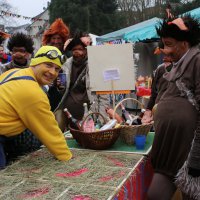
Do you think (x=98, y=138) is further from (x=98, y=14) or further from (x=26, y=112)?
(x=98, y=14)

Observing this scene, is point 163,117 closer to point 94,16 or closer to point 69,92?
point 69,92

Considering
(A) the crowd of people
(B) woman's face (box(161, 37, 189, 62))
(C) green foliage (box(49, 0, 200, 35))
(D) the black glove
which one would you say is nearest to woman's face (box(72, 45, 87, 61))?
(A) the crowd of people

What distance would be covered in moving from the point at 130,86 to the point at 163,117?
1.08m

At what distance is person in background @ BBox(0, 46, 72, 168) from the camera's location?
6.72ft

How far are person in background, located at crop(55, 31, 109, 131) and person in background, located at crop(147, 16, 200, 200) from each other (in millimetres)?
1372

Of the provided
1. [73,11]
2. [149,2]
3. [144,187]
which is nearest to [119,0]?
[149,2]

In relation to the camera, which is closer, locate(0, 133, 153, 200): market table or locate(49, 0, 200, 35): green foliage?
locate(0, 133, 153, 200): market table

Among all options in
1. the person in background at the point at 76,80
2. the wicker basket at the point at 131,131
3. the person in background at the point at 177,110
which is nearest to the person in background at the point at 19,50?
the person in background at the point at 76,80

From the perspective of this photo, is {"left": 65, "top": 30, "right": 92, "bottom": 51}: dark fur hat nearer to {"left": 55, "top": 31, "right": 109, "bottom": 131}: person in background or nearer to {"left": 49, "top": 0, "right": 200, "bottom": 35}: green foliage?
{"left": 55, "top": 31, "right": 109, "bottom": 131}: person in background

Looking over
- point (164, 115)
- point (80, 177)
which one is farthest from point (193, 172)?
point (80, 177)

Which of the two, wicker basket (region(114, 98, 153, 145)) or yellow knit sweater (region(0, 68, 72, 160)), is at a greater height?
yellow knit sweater (region(0, 68, 72, 160))

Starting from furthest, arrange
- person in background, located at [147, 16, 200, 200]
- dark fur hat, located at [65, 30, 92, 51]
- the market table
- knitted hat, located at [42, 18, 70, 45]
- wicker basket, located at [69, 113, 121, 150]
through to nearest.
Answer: knitted hat, located at [42, 18, 70, 45] → dark fur hat, located at [65, 30, 92, 51] → wicker basket, located at [69, 113, 121, 150] → person in background, located at [147, 16, 200, 200] → the market table

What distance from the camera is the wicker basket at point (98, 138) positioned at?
2.34 metres

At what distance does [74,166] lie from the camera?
2.06m
